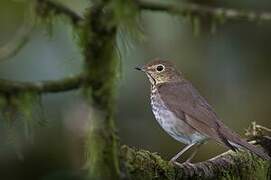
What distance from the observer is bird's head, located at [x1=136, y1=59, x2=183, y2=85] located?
676 cm

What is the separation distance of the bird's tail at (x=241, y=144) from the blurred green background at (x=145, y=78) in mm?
1641

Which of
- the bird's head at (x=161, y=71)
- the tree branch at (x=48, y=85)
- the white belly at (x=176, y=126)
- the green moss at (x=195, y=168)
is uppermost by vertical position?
the bird's head at (x=161, y=71)

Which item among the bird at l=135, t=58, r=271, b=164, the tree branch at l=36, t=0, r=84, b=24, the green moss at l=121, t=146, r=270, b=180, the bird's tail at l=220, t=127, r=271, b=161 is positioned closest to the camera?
the tree branch at l=36, t=0, r=84, b=24

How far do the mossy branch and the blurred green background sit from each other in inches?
75.6

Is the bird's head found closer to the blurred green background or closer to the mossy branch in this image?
the blurred green background

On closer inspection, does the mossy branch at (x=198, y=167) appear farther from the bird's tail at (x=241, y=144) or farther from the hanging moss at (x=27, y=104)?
the hanging moss at (x=27, y=104)

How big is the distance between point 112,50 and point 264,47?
6518mm

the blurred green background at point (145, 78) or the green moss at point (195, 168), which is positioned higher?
the blurred green background at point (145, 78)

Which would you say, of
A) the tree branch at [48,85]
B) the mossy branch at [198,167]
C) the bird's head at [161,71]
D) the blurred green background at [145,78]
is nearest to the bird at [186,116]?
the bird's head at [161,71]

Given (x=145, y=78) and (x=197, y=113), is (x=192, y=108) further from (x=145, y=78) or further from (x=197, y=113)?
(x=145, y=78)

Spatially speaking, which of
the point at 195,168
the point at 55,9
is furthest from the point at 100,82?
the point at 195,168

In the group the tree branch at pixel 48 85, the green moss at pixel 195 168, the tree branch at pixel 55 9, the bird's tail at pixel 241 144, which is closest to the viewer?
the tree branch at pixel 48 85

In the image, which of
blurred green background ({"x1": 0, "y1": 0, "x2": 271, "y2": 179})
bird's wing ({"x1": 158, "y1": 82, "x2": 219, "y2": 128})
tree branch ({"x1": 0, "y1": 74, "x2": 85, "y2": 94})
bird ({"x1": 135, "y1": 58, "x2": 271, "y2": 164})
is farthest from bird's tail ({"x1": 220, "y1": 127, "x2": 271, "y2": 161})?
tree branch ({"x1": 0, "y1": 74, "x2": 85, "y2": 94})

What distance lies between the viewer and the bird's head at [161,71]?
6.76 meters
